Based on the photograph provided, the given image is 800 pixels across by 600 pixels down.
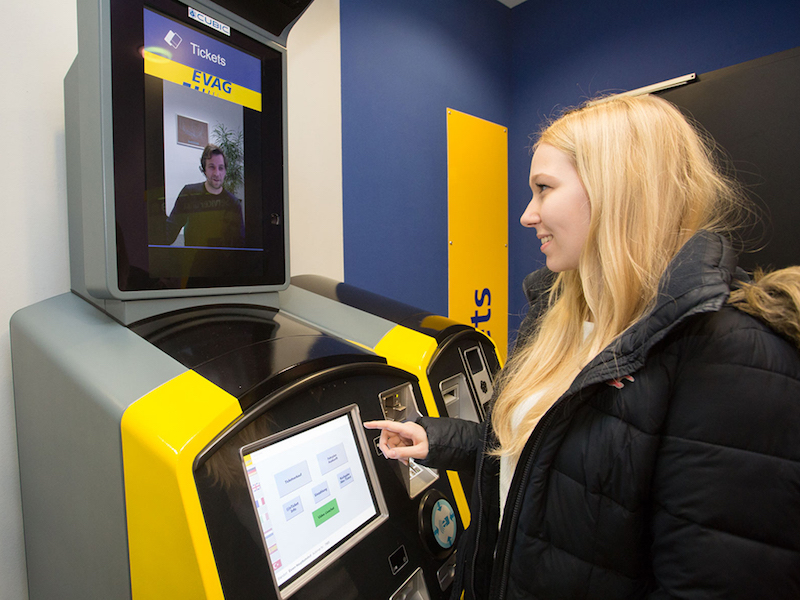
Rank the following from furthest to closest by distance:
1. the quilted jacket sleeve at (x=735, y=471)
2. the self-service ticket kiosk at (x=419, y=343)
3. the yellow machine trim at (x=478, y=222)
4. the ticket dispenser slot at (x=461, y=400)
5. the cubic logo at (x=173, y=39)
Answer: the yellow machine trim at (x=478, y=222)
the ticket dispenser slot at (x=461, y=400)
the self-service ticket kiosk at (x=419, y=343)
the cubic logo at (x=173, y=39)
the quilted jacket sleeve at (x=735, y=471)

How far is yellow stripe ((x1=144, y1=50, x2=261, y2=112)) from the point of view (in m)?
0.84

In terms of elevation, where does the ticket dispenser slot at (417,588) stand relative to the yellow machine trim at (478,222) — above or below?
below

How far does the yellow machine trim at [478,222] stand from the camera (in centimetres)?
227

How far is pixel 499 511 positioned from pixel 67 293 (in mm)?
1083

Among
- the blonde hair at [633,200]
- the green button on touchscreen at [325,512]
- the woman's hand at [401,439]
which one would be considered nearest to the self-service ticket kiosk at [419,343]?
the woman's hand at [401,439]

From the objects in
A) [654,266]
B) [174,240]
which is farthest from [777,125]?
[174,240]

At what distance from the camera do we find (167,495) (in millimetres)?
571

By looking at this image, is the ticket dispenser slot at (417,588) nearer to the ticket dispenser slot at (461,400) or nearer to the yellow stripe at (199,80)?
the ticket dispenser slot at (461,400)

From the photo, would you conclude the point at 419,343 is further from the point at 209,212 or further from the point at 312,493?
the point at 209,212

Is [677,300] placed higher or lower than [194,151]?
lower

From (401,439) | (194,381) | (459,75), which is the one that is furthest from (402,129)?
(194,381)

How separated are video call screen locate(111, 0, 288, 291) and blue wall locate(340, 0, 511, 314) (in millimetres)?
710

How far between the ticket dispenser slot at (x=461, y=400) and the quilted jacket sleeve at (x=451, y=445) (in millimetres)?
259

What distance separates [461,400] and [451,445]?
31 centimetres
